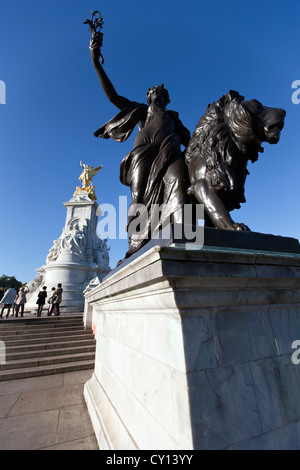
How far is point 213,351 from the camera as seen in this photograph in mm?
1199

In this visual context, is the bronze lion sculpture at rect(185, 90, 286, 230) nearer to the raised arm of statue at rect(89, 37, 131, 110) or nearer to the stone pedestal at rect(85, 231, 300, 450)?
the stone pedestal at rect(85, 231, 300, 450)

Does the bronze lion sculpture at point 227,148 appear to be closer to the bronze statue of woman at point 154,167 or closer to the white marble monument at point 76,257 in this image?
the bronze statue of woman at point 154,167

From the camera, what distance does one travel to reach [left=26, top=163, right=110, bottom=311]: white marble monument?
19.4 metres

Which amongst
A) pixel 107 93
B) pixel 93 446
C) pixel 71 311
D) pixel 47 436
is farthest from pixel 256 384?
pixel 71 311

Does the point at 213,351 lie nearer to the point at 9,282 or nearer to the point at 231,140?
the point at 231,140

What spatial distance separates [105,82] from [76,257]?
19.3m

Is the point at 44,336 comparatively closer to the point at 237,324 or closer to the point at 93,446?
the point at 93,446

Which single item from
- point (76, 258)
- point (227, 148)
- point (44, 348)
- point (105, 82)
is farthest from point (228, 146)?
point (76, 258)

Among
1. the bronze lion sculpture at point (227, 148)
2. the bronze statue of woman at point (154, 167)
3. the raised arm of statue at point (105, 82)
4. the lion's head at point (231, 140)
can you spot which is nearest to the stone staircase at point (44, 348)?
the bronze statue of woman at point (154, 167)

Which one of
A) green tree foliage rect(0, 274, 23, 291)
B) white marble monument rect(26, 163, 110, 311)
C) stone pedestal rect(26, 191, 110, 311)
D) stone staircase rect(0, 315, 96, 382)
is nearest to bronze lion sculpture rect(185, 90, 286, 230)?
stone staircase rect(0, 315, 96, 382)

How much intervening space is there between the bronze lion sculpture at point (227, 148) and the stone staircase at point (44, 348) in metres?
5.25

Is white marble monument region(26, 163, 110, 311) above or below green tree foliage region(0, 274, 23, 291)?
above

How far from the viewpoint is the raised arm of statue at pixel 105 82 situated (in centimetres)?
348

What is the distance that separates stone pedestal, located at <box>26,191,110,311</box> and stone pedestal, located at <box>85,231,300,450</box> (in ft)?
54.2
